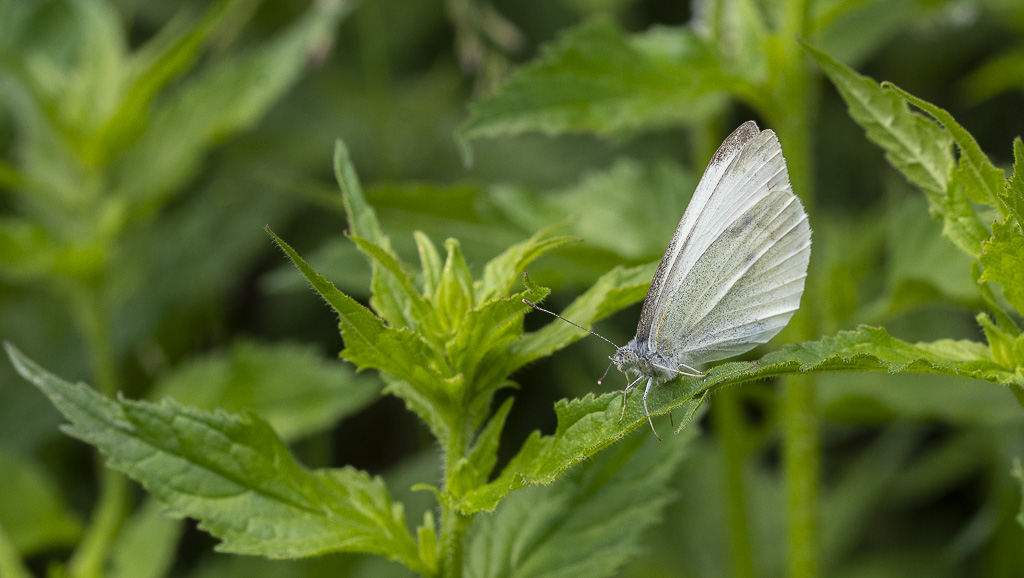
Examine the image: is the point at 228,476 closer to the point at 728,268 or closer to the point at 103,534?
the point at 728,268

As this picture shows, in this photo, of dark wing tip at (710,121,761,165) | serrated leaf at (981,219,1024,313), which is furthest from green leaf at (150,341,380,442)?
serrated leaf at (981,219,1024,313)

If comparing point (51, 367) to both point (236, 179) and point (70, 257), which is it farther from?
point (236, 179)

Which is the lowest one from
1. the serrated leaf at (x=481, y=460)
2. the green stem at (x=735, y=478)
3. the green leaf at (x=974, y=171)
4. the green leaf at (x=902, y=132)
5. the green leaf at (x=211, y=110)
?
the green stem at (x=735, y=478)

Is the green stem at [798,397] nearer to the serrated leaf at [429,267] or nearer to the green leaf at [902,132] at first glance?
the green leaf at [902,132]

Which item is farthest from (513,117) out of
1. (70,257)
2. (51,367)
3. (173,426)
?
(51,367)

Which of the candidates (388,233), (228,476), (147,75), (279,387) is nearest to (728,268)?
(228,476)

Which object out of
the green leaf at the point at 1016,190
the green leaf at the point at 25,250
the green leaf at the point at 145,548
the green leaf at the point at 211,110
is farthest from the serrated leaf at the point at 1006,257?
the green leaf at the point at 25,250
